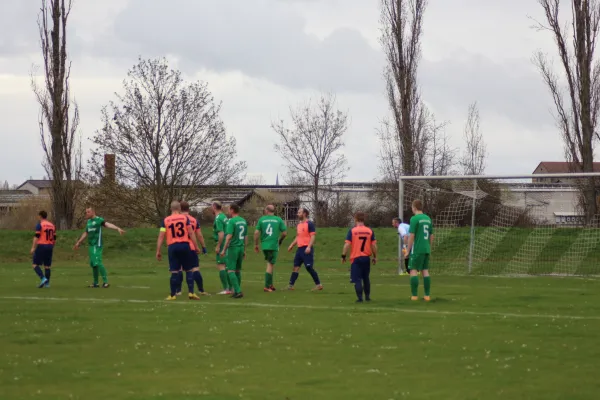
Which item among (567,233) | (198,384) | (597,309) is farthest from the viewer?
Answer: (567,233)

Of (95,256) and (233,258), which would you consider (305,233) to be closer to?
(233,258)

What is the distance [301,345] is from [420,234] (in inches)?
291

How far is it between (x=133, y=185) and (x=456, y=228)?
798 inches

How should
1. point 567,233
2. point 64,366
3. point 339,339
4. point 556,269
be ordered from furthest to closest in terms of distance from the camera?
1. point 567,233
2. point 556,269
3. point 339,339
4. point 64,366

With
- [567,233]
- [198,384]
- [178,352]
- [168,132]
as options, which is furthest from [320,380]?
[168,132]

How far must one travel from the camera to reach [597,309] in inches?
715

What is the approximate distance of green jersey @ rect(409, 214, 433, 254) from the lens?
19.8 meters

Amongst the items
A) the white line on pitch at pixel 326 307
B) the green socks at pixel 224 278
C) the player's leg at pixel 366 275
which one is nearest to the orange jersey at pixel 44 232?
the white line on pitch at pixel 326 307

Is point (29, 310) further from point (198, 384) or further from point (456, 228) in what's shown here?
point (456, 228)

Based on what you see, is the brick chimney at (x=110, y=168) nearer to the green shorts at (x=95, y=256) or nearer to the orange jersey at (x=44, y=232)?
the orange jersey at (x=44, y=232)

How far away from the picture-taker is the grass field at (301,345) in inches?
384

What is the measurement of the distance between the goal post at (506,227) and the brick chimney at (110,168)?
61.6 ft

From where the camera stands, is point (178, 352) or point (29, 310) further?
point (29, 310)

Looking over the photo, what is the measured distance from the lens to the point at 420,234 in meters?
19.8
